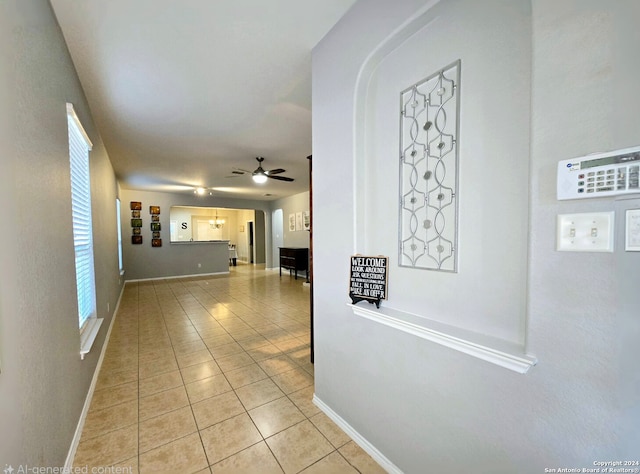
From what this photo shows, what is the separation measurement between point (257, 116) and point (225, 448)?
287 centimetres

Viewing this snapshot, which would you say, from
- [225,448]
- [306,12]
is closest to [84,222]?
[225,448]

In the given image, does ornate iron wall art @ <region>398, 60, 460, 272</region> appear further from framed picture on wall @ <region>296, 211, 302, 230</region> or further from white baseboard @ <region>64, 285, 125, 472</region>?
framed picture on wall @ <region>296, 211, 302, 230</region>

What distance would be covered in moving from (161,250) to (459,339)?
7.96 meters

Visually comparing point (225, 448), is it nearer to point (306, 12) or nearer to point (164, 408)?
point (164, 408)

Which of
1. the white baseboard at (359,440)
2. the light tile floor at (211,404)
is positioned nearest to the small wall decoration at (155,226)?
the light tile floor at (211,404)

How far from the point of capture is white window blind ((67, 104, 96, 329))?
191cm

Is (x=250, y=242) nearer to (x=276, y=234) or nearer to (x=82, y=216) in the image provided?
(x=276, y=234)

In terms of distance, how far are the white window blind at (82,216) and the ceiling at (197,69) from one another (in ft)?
1.58

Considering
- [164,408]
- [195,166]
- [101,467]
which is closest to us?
[101,467]

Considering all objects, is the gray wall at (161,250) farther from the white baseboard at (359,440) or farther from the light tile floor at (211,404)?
the white baseboard at (359,440)

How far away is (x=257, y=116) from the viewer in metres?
2.82

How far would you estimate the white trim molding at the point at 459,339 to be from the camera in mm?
879

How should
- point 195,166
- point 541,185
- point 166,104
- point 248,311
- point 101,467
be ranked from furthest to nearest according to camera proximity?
point 195,166 → point 248,311 → point 166,104 → point 101,467 → point 541,185

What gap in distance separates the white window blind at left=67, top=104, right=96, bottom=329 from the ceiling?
481 millimetres
